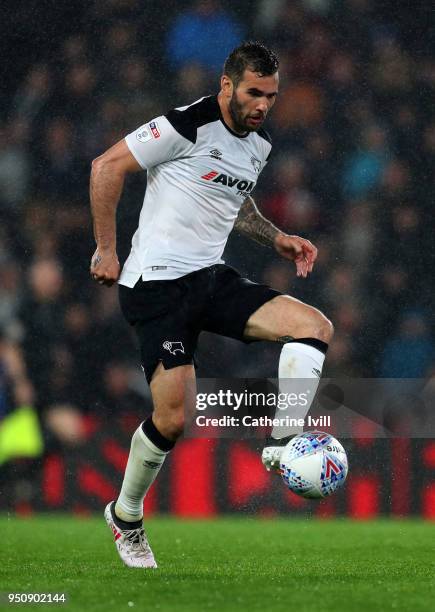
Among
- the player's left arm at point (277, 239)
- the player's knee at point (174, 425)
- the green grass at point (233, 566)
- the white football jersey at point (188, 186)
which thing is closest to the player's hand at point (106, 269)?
the white football jersey at point (188, 186)

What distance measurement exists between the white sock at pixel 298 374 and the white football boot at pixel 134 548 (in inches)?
32.5

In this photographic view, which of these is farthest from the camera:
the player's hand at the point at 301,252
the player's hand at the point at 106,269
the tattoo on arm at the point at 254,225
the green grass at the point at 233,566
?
the tattoo on arm at the point at 254,225

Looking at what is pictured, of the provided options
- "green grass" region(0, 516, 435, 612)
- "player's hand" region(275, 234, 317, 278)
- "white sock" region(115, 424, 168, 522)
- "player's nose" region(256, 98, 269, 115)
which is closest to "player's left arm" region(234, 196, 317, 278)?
"player's hand" region(275, 234, 317, 278)

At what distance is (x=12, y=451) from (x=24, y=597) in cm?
421

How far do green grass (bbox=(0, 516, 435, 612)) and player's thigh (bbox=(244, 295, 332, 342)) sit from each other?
90cm

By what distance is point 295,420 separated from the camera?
4.14 meters

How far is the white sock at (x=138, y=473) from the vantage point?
455cm

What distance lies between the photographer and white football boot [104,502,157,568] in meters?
4.53

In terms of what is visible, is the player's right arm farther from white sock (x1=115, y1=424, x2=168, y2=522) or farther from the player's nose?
white sock (x1=115, y1=424, x2=168, y2=522)

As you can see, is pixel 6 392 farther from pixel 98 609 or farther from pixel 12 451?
pixel 98 609

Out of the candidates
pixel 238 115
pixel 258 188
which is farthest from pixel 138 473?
pixel 258 188

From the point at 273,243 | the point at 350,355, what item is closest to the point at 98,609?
the point at 273,243

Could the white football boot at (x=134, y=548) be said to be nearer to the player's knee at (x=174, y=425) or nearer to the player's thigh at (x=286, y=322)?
the player's knee at (x=174, y=425)

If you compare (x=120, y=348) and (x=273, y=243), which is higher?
(x=273, y=243)
